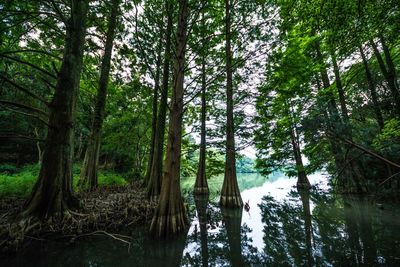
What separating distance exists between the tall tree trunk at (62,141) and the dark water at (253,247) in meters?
0.90

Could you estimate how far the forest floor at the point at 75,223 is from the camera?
401 centimetres

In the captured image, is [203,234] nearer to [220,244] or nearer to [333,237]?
[220,244]

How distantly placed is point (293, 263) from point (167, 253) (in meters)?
2.50

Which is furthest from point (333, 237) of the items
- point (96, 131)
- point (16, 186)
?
point (16, 186)

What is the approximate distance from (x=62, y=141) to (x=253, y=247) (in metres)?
5.21

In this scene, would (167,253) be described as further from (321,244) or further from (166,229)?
(321,244)

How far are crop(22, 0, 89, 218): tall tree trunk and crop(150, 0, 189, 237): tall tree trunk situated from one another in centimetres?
229

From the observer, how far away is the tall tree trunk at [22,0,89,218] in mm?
4559

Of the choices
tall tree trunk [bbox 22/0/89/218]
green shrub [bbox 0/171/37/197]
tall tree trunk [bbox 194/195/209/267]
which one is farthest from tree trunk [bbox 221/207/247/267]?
green shrub [bbox 0/171/37/197]

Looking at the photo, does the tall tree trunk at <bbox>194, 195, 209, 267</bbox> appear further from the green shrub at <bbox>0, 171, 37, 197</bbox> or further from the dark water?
the green shrub at <bbox>0, 171, 37, 197</bbox>

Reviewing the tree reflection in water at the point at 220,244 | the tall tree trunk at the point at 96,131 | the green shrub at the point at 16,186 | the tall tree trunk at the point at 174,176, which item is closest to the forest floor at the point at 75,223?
the green shrub at the point at 16,186

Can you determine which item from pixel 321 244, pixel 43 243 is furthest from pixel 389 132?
pixel 43 243

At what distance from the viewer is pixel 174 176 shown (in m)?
5.35

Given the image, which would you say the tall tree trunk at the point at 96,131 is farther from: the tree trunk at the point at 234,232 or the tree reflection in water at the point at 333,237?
the tree reflection in water at the point at 333,237
